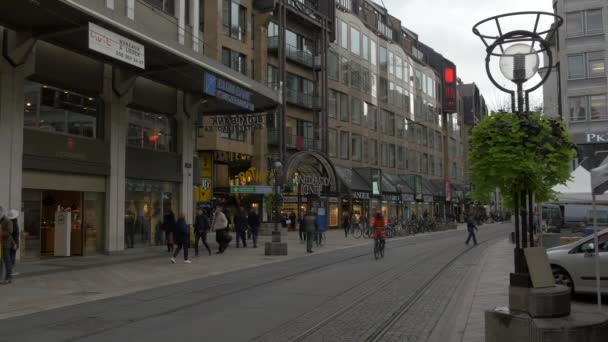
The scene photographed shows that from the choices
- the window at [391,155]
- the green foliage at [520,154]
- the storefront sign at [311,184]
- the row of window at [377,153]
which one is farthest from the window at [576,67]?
the green foliage at [520,154]

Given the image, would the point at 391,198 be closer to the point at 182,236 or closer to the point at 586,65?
the point at 586,65

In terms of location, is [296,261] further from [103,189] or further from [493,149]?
[493,149]

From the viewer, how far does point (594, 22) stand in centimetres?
4162

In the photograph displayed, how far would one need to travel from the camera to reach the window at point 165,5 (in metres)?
24.0

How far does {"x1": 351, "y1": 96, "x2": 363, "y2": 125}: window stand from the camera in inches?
2274

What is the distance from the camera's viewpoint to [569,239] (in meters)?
19.5

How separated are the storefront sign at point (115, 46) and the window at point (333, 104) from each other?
3632 centimetres

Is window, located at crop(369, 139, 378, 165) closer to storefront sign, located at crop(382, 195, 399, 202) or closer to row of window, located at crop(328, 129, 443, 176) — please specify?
row of window, located at crop(328, 129, 443, 176)

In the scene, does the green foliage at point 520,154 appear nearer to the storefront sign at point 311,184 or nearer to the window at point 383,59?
the storefront sign at point 311,184

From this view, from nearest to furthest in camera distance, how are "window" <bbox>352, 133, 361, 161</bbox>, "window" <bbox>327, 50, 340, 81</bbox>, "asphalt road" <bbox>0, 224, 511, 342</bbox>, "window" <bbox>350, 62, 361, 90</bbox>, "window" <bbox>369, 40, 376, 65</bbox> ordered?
1. "asphalt road" <bbox>0, 224, 511, 342</bbox>
2. "window" <bbox>327, 50, 340, 81</bbox>
3. "window" <bbox>352, 133, 361, 161</bbox>
4. "window" <bbox>350, 62, 361, 90</bbox>
5. "window" <bbox>369, 40, 376, 65</bbox>

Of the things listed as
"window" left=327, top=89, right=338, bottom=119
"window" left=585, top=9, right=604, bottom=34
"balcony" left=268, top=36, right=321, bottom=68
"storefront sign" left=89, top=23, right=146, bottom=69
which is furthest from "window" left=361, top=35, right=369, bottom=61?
"storefront sign" left=89, top=23, right=146, bottom=69

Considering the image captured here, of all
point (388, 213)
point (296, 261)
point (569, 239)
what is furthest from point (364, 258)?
point (388, 213)

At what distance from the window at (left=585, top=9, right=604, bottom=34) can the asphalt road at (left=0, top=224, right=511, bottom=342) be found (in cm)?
3165

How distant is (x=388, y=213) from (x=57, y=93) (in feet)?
157
